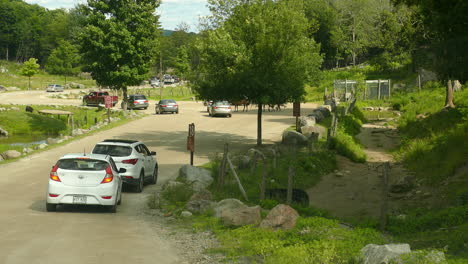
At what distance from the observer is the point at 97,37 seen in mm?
51000

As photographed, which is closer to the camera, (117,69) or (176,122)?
(176,122)

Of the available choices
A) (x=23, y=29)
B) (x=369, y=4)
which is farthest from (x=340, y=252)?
(x=23, y=29)

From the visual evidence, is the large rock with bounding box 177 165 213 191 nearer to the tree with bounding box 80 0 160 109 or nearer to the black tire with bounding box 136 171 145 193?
the black tire with bounding box 136 171 145 193

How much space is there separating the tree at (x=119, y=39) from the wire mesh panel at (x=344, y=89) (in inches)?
750

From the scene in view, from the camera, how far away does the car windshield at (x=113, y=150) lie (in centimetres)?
2002

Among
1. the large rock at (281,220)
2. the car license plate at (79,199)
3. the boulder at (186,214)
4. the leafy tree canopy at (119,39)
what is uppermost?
the leafy tree canopy at (119,39)

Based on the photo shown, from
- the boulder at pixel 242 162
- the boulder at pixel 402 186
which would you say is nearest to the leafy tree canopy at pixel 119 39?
the boulder at pixel 242 162

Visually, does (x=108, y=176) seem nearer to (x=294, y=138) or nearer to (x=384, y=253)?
(x=384, y=253)

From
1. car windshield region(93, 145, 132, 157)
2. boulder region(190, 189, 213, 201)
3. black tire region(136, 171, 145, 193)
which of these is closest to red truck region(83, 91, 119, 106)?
black tire region(136, 171, 145, 193)

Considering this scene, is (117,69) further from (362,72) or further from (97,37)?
(362,72)

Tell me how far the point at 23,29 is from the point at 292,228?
142 metres

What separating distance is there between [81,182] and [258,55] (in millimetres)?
15536

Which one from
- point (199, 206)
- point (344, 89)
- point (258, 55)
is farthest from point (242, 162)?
point (344, 89)

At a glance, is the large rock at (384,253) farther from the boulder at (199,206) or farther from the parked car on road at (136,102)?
the parked car on road at (136,102)
